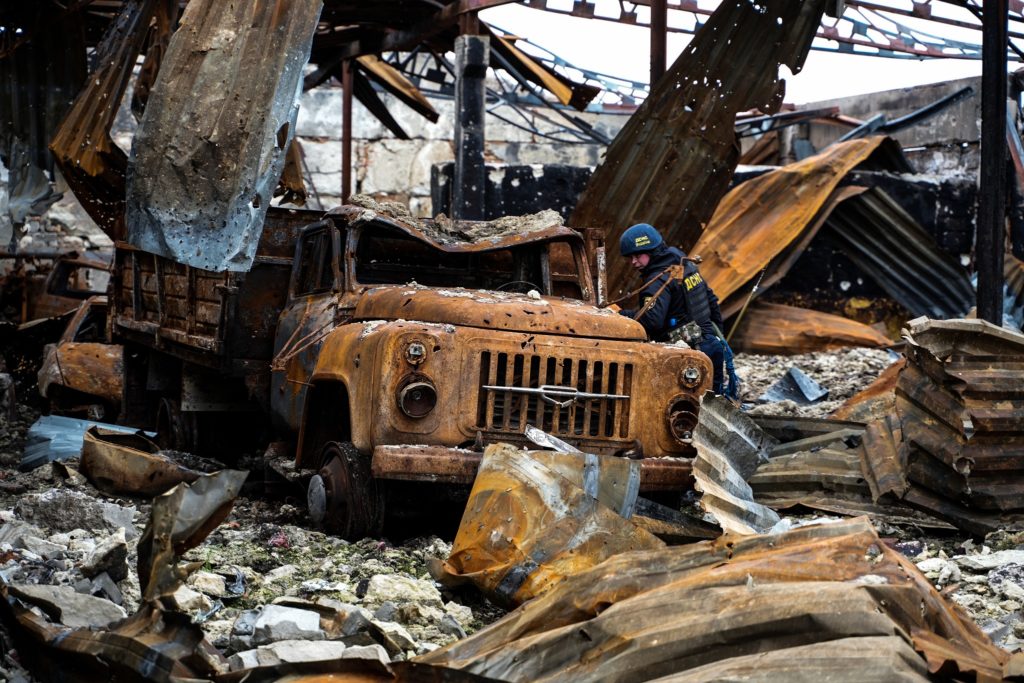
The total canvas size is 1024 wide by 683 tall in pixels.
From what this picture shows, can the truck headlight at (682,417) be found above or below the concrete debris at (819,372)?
above

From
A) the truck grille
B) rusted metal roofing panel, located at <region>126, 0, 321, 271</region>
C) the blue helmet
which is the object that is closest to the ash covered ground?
the truck grille

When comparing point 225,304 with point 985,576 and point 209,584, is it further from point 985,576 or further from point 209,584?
point 985,576

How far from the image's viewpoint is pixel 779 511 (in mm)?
6867

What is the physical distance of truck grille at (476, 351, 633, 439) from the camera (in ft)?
21.4

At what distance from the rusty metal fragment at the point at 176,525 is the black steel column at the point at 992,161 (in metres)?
6.98

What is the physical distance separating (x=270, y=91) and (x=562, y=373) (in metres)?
2.67

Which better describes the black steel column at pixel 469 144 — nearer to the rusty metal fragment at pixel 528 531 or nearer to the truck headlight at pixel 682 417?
the truck headlight at pixel 682 417

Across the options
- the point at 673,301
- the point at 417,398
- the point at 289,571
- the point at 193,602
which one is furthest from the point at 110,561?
the point at 673,301

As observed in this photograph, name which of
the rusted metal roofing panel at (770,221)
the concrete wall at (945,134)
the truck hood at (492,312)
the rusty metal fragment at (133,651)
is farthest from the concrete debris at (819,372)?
the rusty metal fragment at (133,651)

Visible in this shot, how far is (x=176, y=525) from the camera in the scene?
12.0 ft

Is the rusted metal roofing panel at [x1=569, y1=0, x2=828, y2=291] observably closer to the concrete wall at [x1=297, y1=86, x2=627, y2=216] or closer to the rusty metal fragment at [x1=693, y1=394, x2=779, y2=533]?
the rusty metal fragment at [x1=693, y1=394, x2=779, y2=533]

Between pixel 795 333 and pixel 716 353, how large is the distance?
5153mm

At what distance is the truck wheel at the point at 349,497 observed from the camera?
6.43 meters

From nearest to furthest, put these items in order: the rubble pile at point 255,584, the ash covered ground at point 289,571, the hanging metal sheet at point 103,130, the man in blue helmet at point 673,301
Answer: the rubble pile at point 255,584 → the ash covered ground at point 289,571 → the man in blue helmet at point 673,301 → the hanging metal sheet at point 103,130
